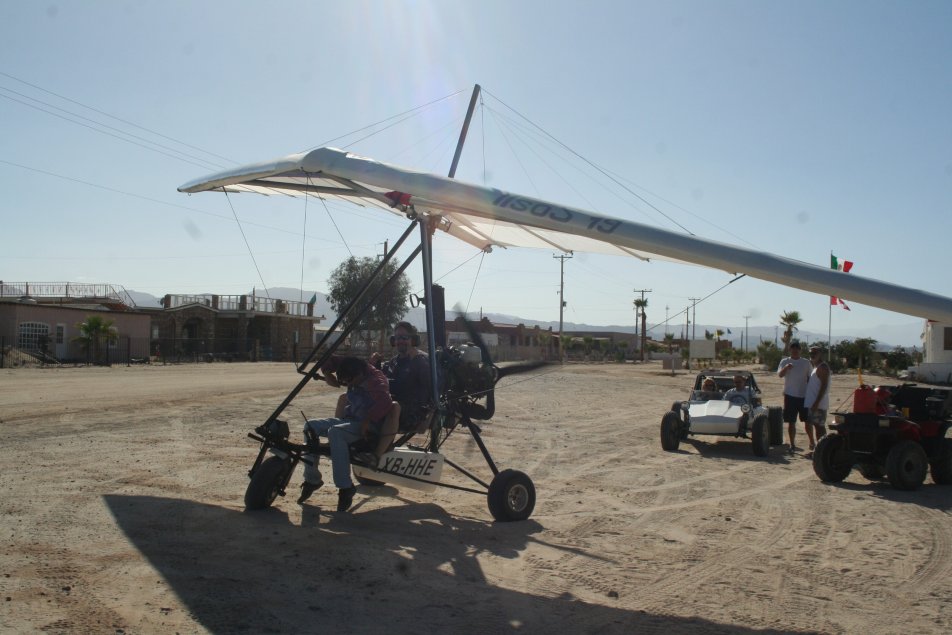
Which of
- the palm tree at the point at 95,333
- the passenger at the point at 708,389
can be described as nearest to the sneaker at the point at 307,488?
the passenger at the point at 708,389

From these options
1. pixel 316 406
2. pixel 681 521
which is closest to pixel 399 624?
pixel 681 521

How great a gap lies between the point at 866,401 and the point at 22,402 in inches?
653

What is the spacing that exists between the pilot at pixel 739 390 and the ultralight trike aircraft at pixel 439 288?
18.2ft

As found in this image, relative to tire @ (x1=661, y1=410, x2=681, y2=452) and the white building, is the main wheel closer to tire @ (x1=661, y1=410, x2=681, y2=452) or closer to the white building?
tire @ (x1=661, y1=410, x2=681, y2=452)

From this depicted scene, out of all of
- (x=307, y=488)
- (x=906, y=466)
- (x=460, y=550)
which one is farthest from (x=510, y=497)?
(x=906, y=466)

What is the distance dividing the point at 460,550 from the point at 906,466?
6493mm

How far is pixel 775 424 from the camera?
1429cm

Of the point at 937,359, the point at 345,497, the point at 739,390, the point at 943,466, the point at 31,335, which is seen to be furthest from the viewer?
the point at 31,335

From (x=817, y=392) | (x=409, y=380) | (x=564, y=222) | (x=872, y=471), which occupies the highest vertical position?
(x=564, y=222)

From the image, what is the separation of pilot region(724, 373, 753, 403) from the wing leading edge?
19.0ft

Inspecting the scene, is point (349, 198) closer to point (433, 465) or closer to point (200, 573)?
point (433, 465)

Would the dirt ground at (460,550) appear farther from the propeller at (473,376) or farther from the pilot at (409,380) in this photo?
the propeller at (473,376)

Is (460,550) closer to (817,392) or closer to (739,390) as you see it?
(817,392)

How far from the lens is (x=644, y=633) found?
484cm
